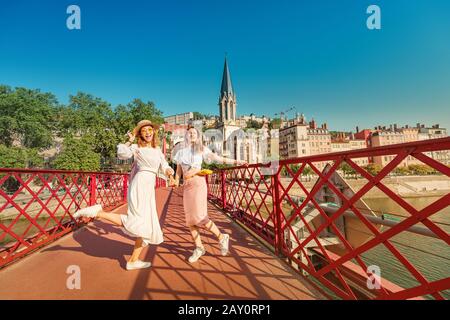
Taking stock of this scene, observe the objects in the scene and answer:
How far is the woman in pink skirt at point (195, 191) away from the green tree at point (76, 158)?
27.7 metres

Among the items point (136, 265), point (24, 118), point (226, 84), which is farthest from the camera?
point (226, 84)

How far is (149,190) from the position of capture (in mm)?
2645

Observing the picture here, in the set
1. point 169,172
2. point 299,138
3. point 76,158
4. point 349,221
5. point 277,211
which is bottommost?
point 349,221

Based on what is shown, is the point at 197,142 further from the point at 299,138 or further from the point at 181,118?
the point at 181,118

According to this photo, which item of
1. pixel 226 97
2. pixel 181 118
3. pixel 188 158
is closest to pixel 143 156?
pixel 188 158

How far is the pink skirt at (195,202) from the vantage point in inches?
111

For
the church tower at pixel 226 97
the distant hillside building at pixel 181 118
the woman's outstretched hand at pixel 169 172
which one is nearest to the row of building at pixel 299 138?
the church tower at pixel 226 97

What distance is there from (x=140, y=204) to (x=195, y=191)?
717mm

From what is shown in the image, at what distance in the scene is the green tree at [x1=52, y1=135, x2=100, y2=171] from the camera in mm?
25422

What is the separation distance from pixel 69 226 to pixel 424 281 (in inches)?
225

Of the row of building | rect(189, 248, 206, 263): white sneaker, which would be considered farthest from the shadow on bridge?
the row of building

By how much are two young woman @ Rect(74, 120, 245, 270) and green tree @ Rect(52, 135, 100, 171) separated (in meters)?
27.5
